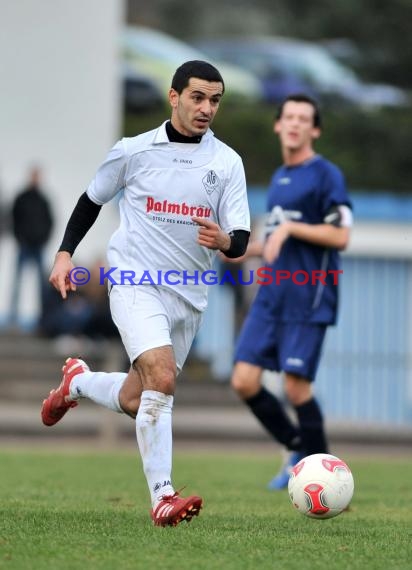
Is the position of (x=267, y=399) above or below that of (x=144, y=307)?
below

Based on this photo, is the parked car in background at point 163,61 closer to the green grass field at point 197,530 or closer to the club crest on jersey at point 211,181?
the green grass field at point 197,530

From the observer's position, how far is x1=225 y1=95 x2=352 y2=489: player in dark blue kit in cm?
1012

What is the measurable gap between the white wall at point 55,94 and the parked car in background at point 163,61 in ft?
9.27

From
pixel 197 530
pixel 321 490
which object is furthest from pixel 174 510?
pixel 321 490

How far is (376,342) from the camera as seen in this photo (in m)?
25.4

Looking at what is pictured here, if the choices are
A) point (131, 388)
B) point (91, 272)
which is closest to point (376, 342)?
point (91, 272)

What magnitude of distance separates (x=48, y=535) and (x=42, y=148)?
61.8ft

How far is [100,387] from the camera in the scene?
7996 mm

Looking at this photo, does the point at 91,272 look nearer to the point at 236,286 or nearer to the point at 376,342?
the point at 236,286

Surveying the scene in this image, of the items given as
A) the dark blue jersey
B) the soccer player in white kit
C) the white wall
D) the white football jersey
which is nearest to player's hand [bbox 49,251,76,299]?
the soccer player in white kit

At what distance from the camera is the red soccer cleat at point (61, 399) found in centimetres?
820

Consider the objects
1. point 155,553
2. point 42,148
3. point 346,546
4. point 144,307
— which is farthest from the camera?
point 42,148

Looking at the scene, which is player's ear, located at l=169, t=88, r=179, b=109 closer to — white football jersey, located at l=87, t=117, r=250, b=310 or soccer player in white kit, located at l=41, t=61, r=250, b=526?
soccer player in white kit, located at l=41, t=61, r=250, b=526

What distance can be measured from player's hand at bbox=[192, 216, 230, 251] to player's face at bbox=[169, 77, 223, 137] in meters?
0.59
